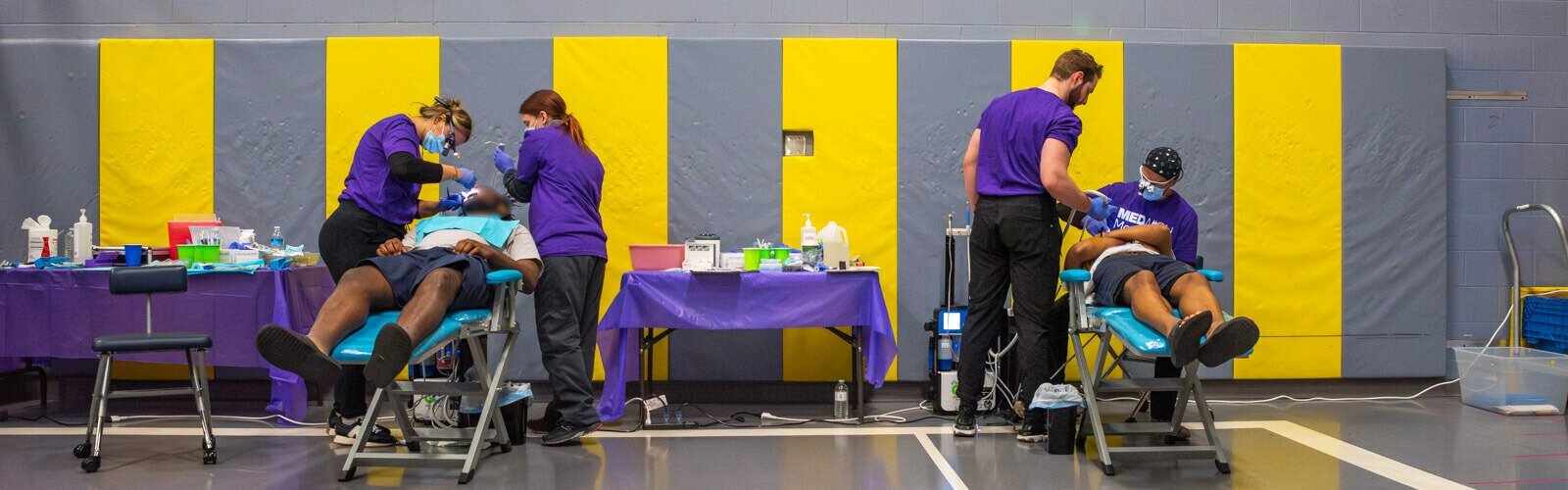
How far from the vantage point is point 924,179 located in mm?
4648

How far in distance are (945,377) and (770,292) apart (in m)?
0.91

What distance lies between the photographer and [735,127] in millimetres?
4625

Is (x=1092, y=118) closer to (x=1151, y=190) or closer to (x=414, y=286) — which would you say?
(x=1151, y=190)

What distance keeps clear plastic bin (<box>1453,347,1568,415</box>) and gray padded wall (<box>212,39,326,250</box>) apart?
5.61 m

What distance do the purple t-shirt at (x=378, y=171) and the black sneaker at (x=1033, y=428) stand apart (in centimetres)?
251

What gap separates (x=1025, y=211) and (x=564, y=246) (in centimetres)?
173

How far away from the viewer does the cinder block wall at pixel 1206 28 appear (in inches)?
189

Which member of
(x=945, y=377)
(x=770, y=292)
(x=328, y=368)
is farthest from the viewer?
(x=945, y=377)

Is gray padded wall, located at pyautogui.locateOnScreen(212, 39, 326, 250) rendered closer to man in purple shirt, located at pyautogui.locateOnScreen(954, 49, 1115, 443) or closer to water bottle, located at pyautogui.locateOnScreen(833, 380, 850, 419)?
water bottle, located at pyautogui.locateOnScreen(833, 380, 850, 419)

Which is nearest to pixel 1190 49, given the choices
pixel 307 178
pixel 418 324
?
pixel 418 324

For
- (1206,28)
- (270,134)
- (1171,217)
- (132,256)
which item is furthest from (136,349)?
(1206,28)

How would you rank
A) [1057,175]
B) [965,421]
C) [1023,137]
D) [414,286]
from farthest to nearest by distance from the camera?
[965,421] → [1023,137] → [1057,175] → [414,286]

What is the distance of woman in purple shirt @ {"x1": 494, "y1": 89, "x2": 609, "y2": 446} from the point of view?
3533mm

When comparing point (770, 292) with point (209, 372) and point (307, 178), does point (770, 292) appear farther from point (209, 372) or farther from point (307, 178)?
point (209, 372)
